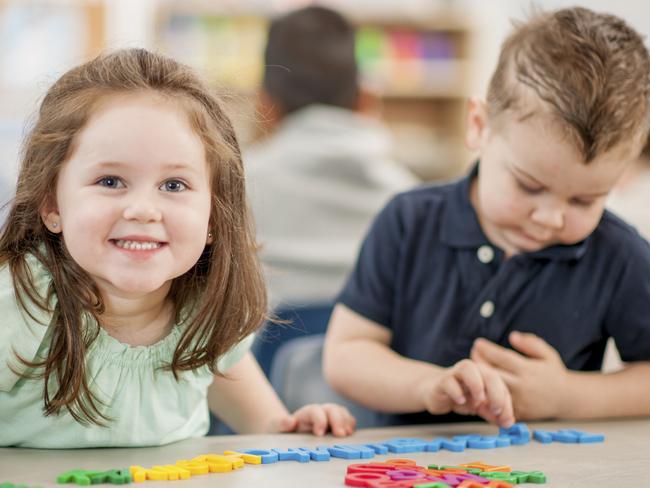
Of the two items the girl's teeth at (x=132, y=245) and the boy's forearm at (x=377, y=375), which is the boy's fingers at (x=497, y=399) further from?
the girl's teeth at (x=132, y=245)

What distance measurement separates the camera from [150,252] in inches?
42.3

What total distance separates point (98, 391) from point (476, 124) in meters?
0.65

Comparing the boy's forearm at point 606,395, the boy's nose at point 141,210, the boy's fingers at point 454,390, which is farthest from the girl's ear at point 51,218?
the boy's forearm at point 606,395

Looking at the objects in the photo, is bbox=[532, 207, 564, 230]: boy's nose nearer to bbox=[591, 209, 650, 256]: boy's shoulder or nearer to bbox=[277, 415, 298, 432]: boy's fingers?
bbox=[591, 209, 650, 256]: boy's shoulder

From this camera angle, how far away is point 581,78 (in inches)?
51.6

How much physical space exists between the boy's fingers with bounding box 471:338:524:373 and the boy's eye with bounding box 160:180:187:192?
1.62 feet

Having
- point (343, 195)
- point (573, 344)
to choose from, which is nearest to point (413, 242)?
point (573, 344)

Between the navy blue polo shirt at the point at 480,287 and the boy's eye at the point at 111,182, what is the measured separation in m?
0.57

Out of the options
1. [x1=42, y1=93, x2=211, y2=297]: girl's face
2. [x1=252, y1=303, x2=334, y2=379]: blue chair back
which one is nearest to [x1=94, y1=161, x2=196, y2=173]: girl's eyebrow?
[x1=42, y1=93, x2=211, y2=297]: girl's face

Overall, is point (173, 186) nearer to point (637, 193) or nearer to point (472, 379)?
point (472, 379)

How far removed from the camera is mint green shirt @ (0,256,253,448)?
1.10 m

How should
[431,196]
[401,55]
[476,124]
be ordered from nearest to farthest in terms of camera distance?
[476,124]
[431,196]
[401,55]

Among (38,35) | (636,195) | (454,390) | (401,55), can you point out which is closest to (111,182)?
(454,390)

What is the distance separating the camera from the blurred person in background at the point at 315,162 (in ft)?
8.59
